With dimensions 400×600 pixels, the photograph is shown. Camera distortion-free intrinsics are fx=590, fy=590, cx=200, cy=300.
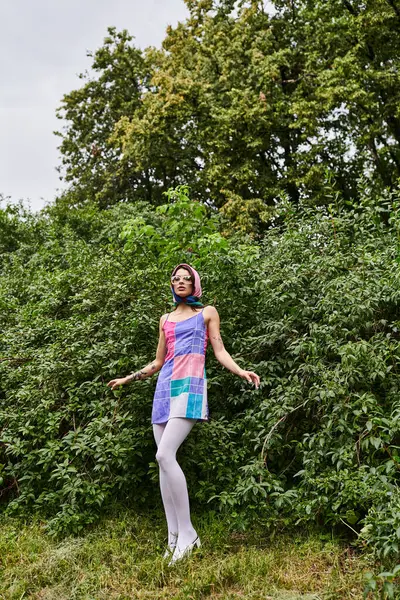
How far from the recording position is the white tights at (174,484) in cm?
389

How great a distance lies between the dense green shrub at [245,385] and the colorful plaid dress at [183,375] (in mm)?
655

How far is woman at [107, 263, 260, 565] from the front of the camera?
392cm

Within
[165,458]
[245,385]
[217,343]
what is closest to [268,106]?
[245,385]

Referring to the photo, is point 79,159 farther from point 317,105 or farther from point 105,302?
point 105,302

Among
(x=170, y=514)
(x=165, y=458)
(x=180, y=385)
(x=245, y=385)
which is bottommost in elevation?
(x=170, y=514)

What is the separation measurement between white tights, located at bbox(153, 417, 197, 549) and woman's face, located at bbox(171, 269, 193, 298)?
929 mm

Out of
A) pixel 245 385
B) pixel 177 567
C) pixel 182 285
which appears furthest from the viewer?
pixel 245 385

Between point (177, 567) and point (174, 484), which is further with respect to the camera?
point (174, 484)

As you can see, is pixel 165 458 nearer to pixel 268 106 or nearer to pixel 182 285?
pixel 182 285

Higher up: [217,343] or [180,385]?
[217,343]

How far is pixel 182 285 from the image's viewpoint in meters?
4.36

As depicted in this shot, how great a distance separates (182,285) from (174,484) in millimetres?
1404

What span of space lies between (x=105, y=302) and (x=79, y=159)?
646 inches

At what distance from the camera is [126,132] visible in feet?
57.0
